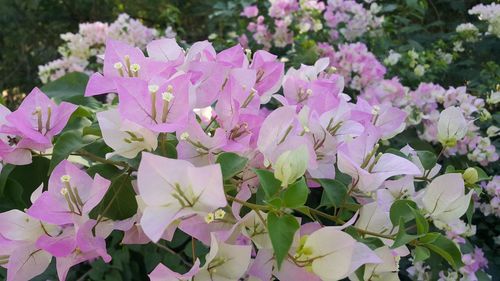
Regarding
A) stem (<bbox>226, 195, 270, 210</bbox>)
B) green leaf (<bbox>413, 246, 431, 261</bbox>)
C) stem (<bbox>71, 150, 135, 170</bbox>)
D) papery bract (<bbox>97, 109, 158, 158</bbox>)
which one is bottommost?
green leaf (<bbox>413, 246, 431, 261</bbox>)

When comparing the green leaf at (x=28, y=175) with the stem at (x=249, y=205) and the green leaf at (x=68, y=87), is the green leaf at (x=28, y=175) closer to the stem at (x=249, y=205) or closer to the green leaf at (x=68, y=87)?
the stem at (x=249, y=205)

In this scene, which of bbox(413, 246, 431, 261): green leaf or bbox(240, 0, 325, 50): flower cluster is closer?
bbox(413, 246, 431, 261): green leaf

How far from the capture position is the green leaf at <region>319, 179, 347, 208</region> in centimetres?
51

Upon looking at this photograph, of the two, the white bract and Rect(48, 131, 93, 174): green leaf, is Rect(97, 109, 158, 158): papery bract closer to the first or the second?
Rect(48, 131, 93, 174): green leaf

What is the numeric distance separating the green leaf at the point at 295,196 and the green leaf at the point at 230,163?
4cm

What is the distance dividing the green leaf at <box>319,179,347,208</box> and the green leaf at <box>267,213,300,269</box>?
8 cm

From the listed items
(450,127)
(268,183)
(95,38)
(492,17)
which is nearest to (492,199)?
(492,17)

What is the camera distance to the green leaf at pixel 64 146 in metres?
0.51

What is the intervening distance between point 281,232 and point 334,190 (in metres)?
0.10

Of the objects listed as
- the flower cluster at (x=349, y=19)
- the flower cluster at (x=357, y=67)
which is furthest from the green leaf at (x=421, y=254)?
the flower cluster at (x=349, y=19)

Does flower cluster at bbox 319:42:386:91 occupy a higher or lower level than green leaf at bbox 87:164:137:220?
lower

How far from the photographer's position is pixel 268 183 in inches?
18.2

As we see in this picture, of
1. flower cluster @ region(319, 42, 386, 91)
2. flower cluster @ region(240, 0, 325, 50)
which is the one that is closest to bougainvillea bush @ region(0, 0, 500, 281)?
flower cluster @ region(319, 42, 386, 91)

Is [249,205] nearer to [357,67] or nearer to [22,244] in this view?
[22,244]
